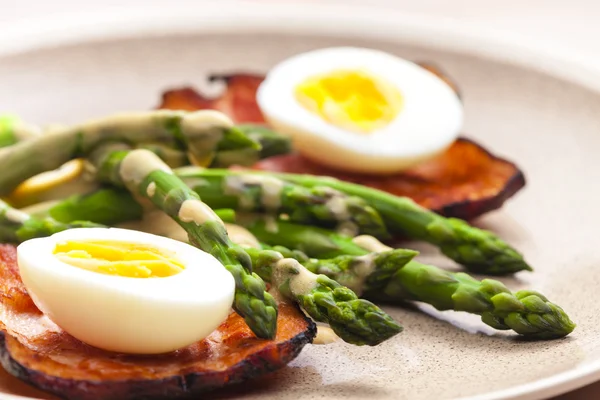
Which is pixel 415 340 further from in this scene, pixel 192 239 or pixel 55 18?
pixel 55 18

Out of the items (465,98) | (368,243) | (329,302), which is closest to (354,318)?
(329,302)

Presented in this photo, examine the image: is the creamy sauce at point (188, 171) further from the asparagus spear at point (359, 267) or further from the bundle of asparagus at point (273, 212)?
the asparagus spear at point (359, 267)

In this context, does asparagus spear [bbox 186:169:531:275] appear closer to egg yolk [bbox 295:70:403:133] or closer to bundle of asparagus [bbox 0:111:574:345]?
bundle of asparagus [bbox 0:111:574:345]

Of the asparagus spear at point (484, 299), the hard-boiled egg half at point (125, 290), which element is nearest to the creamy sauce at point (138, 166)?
the hard-boiled egg half at point (125, 290)

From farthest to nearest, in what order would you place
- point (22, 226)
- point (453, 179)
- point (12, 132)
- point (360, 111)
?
1. point (453, 179)
2. point (360, 111)
3. point (12, 132)
4. point (22, 226)

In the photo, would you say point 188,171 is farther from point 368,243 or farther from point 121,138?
point 368,243

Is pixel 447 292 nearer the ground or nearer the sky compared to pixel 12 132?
nearer the sky

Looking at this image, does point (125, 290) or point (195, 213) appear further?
point (195, 213)
